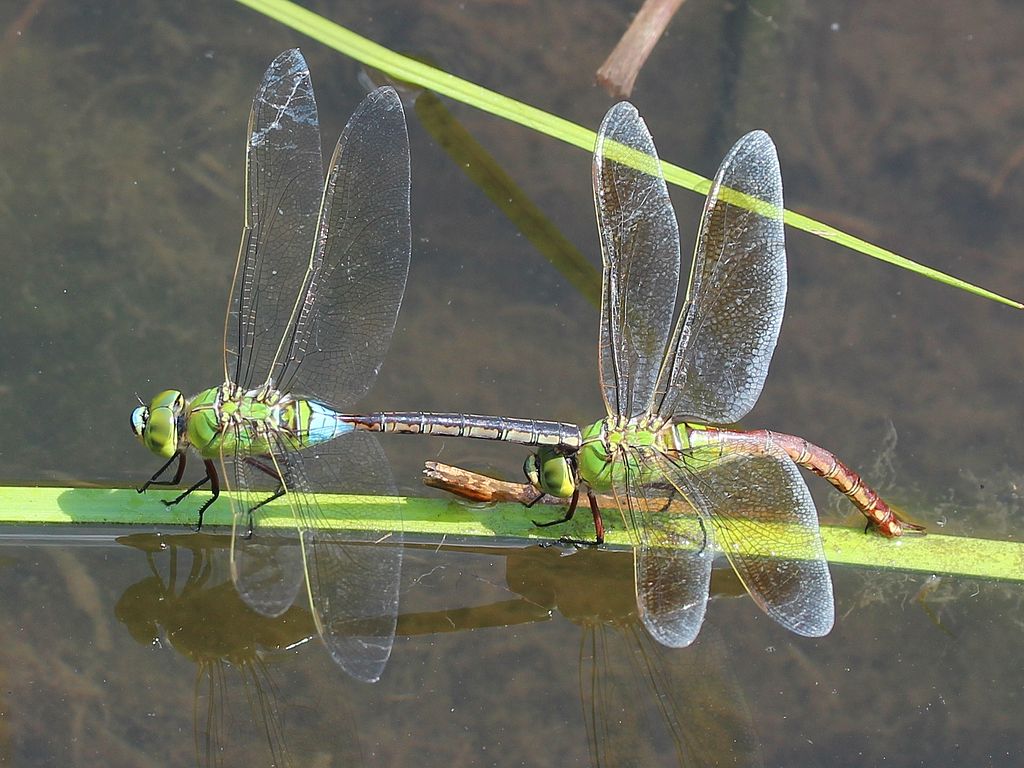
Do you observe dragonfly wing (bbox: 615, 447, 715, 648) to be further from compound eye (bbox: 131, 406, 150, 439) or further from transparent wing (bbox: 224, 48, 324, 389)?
compound eye (bbox: 131, 406, 150, 439)

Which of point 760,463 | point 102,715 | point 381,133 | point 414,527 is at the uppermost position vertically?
point 381,133

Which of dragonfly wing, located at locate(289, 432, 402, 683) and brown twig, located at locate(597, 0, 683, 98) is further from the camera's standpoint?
brown twig, located at locate(597, 0, 683, 98)

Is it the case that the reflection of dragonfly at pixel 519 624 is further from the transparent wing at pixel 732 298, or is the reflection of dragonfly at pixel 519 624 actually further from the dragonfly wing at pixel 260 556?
the transparent wing at pixel 732 298

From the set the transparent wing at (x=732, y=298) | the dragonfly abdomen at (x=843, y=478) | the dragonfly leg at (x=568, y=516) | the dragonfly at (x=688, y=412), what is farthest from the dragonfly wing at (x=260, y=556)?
the dragonfly abdomen at (x=843, y=478)

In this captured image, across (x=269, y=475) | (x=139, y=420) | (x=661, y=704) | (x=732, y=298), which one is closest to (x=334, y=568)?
(x=269, y=475)

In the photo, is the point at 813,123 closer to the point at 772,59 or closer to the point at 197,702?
the point at 772,59

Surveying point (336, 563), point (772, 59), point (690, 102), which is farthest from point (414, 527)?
point (772, 59)

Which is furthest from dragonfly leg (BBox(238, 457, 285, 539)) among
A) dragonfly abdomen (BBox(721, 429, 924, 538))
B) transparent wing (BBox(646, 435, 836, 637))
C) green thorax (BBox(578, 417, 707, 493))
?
dragonfly abdomen (BBox(721, 429, 924, 538))
